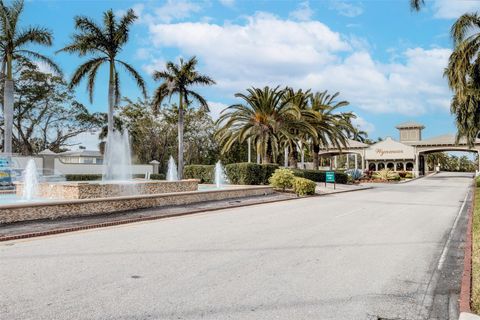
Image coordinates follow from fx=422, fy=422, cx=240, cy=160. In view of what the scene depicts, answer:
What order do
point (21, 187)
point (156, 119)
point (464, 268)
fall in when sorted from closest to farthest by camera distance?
point (464, 268)
point (21, 187)
point (156, 119)

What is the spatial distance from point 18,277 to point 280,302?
149 inches

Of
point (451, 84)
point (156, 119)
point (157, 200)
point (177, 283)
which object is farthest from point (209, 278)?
point (156, 119)

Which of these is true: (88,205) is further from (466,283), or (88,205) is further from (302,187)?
(302,187)

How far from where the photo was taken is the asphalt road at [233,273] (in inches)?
190

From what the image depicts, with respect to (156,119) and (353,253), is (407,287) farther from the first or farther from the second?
(156,119)

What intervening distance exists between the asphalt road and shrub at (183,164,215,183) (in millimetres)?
18850

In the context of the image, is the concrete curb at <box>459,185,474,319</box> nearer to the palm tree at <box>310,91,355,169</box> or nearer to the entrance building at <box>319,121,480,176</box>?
the palm tree at <box>310,91,355,169</box>

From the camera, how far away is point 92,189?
15.8 metres

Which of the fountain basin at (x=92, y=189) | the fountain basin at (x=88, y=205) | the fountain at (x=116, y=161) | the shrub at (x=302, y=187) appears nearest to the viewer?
the fountain basin at (x=88, y=205)

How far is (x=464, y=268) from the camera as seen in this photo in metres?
6.85

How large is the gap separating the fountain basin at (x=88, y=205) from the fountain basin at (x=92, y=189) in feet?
7.97

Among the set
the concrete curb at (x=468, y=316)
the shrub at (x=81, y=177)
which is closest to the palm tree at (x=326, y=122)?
the shrub at (x=81, y=177)

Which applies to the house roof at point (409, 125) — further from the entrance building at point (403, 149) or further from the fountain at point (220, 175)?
the fountain at point (220, 175)

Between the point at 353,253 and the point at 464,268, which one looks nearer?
the point at 464,268
